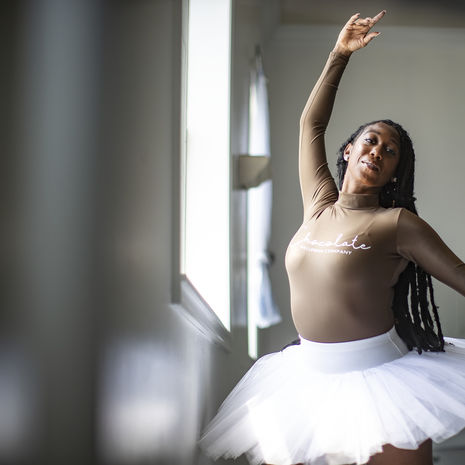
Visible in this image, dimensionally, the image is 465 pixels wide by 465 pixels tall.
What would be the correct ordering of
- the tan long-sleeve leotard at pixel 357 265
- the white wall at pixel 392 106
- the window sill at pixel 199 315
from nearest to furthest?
the window sill at pixel 199 315 < the tan long-sleeve leotard at pixel 357 265 < the white wall at pixel 392 106

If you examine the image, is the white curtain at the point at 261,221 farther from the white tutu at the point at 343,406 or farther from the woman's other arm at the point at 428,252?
the woman's other arm at the point at 428,252

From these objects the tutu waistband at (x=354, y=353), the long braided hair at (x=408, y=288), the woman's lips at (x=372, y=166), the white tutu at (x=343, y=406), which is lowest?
the white tutu at (x=343, y=406)

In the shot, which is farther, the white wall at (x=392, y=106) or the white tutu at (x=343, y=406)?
the white wall at (x=392, y=106)

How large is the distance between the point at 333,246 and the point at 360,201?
0.34 feet

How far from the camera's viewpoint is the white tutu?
2.34 feet

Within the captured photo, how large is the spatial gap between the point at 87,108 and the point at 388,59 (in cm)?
130

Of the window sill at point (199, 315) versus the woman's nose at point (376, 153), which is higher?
the woman's nose at point (376, 153)

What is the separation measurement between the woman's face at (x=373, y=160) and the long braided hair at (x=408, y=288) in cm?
2

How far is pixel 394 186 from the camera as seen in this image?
2.97 feet

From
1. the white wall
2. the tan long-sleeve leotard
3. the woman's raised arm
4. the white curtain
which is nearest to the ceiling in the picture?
the white wall

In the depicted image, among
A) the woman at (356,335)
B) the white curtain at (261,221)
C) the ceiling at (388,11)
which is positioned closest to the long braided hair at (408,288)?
the woman at (356,335)

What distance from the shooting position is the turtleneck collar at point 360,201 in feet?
2.89

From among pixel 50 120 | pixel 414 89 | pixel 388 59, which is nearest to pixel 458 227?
pixel 414 89

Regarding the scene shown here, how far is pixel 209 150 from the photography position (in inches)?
45.8
